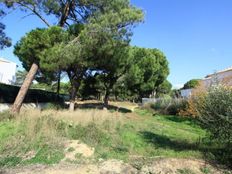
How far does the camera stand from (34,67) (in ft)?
53.0

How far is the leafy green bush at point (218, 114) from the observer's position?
816cm

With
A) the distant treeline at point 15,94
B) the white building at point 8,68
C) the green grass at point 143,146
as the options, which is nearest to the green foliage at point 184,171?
the green grass at point 143,146

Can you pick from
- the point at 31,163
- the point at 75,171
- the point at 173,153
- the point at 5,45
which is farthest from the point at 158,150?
the point at 5,45

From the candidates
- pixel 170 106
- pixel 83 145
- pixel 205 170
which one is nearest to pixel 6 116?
pixel 83 145

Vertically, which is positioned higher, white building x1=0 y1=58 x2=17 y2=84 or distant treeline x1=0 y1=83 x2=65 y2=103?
white building x1=0 y1=58 x2=17 y2=84

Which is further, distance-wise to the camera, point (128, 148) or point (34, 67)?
point (34, 67)

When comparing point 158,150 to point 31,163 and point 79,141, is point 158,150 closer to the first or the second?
point 79,141

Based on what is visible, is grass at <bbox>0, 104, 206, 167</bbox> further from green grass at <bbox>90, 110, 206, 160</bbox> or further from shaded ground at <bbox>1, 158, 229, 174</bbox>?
shaded ground at <bbox>1, 158, 229, 174</bbox>

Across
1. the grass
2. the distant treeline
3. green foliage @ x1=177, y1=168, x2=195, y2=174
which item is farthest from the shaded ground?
the distant treeline

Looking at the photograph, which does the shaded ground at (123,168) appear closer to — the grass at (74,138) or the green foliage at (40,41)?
the grass at (74,138)

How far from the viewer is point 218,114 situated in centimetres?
827

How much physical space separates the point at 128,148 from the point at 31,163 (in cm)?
302

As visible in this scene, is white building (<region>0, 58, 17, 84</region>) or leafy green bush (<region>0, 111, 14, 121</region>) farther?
white building (<region>0, 58, 17, 84</region>)

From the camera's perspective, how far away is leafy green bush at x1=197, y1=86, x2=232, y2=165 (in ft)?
26.8
